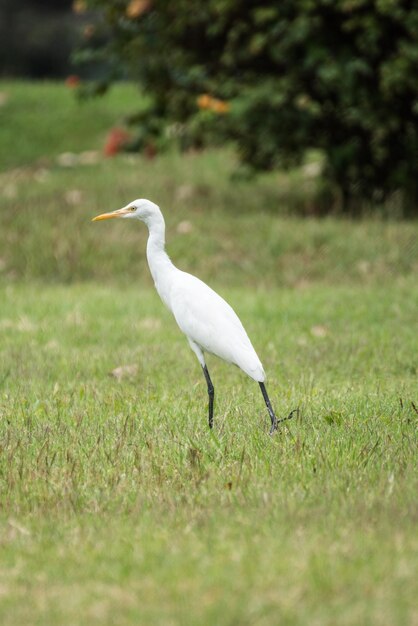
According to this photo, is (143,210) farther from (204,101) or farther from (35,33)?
(35,33)

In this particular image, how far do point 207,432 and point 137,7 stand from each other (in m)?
8.90

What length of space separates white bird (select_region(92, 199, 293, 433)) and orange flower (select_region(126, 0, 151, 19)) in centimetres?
786

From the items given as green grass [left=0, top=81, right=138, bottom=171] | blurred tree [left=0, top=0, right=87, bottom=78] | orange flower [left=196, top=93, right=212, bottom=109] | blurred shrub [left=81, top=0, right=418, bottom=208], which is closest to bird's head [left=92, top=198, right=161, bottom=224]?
blurred shrub [left=81, top=0, right=418, bottom=208]

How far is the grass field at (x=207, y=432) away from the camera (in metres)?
3.56

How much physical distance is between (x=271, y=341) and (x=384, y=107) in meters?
5.13

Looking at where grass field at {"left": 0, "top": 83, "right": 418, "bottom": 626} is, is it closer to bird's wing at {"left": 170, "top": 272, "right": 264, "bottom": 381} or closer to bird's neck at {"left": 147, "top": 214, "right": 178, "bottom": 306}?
bird's wing at {"left": 170, "top": 272, "right": 264, "bottom": 381}

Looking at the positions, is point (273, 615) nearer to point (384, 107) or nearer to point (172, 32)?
point (384, 107)

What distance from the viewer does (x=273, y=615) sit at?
3.33m

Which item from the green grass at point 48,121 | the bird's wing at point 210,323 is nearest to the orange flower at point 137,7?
the green grass at point 48,121

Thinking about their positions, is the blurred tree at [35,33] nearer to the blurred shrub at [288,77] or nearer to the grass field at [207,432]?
the blurred shrub at [288,77]

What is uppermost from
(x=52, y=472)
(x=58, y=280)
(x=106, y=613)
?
(x=106, y=613)

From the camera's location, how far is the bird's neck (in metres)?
5.99

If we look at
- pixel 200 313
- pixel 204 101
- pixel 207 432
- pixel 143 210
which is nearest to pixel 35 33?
pixel 204 101

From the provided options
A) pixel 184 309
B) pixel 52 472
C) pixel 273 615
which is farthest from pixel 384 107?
pixel 273 615
